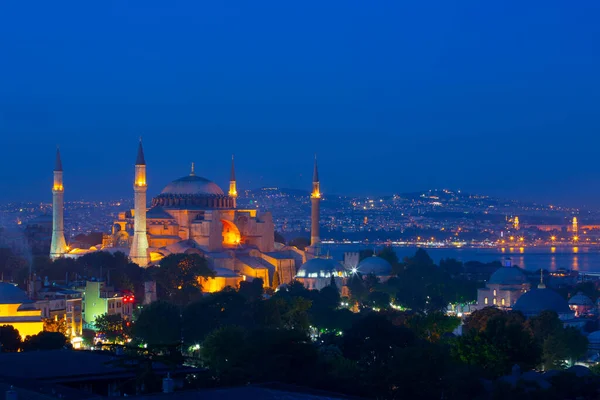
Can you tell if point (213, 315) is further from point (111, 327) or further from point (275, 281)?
point (275, 281)

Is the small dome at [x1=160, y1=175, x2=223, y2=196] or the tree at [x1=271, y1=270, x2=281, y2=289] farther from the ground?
the small dome at [x1=160, y1=175, x2=223, y2=196]

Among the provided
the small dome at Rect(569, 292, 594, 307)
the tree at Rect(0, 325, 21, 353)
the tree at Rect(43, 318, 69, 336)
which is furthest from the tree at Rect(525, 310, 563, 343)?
the small dome at Rect(569, 292, 594, 307)

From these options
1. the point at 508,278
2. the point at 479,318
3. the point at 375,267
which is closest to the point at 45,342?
the point at 479,318

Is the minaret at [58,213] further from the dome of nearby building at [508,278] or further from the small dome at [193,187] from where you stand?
the dome of nearby building at [508,278]

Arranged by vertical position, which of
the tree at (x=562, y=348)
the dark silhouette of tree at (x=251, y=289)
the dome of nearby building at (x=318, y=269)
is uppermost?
the dome of nearby building at (x=318, y=269)

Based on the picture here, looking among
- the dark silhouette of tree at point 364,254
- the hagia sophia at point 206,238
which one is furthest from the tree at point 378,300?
the dark silhouette of tree at point 364,254

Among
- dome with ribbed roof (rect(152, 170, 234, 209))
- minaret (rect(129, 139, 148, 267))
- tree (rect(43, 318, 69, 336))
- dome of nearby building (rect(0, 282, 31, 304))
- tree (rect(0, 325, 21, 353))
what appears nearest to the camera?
tree (rect(0, 325, 21, 353))

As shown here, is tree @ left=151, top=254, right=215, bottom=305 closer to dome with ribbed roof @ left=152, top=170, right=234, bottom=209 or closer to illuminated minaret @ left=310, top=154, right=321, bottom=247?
dome with ribbed roof @ left=152, top=170, right=234, bottom=209
